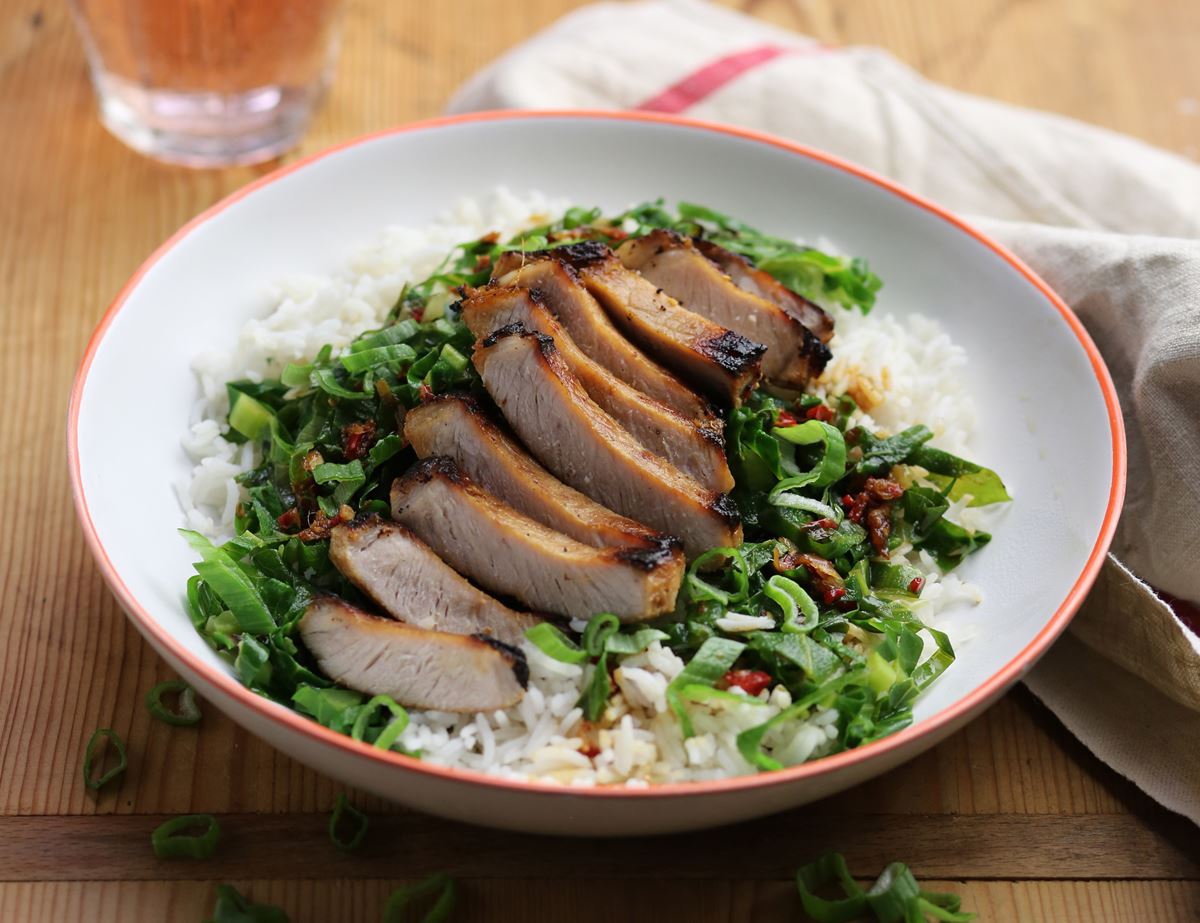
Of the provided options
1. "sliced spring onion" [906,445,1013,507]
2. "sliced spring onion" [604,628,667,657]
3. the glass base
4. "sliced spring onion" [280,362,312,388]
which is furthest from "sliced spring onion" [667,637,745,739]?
the glass base

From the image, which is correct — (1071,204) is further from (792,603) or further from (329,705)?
(329,705)

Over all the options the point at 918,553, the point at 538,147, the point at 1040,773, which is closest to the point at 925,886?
the point at 1040,773

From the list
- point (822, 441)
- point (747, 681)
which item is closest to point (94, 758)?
point (747, 681)

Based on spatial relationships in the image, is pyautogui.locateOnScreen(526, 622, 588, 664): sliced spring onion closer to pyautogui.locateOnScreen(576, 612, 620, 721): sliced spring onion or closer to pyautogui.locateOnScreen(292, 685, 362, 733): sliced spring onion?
pyautogui.locateOnScreen(576, 612, 620, 721): sliced spring onion

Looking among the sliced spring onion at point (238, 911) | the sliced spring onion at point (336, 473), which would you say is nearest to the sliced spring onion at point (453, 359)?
Result: the sliced spring onion at point (336, 473)

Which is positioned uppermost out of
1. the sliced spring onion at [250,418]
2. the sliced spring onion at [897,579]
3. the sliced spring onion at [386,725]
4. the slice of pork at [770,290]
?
the slice of pork at [770,290]

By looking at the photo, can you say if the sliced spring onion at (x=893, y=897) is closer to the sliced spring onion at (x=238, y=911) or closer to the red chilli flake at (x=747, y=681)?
the red chilli flake at (x=747, y=681)
